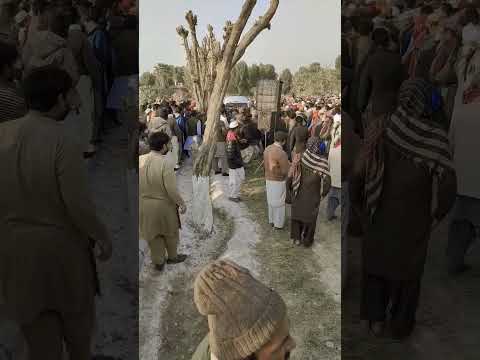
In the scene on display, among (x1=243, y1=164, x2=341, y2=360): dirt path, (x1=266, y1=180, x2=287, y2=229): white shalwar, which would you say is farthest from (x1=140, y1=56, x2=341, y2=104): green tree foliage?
(x1=243, y1=164, x2=341, y2=360): dirt path

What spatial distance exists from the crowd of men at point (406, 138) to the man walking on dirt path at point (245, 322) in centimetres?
123

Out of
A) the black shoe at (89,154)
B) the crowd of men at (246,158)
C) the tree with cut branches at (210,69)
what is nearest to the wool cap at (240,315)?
the crowd of men at (246,158)

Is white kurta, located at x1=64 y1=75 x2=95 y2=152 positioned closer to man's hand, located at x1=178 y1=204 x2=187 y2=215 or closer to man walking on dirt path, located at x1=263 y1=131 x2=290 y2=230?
man's hand, located at x1=178 y1=204 x2=187 y2=215

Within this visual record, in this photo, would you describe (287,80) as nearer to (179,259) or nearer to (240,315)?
(179,259)

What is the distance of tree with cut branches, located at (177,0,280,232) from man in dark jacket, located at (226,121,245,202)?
0.09 meters

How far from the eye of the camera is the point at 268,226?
2.85 m

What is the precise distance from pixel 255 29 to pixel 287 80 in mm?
335

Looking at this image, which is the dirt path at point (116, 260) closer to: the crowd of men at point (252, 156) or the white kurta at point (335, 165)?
the crowd of men at point (252, 156)

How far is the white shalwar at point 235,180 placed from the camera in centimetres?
280

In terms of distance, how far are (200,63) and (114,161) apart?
75 centimetres

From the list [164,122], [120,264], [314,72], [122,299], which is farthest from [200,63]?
[122,299]

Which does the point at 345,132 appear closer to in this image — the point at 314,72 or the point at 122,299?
the point at 314,72

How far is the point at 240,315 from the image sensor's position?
1.79m

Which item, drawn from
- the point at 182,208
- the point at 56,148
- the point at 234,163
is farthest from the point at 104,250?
the point at 234,163
